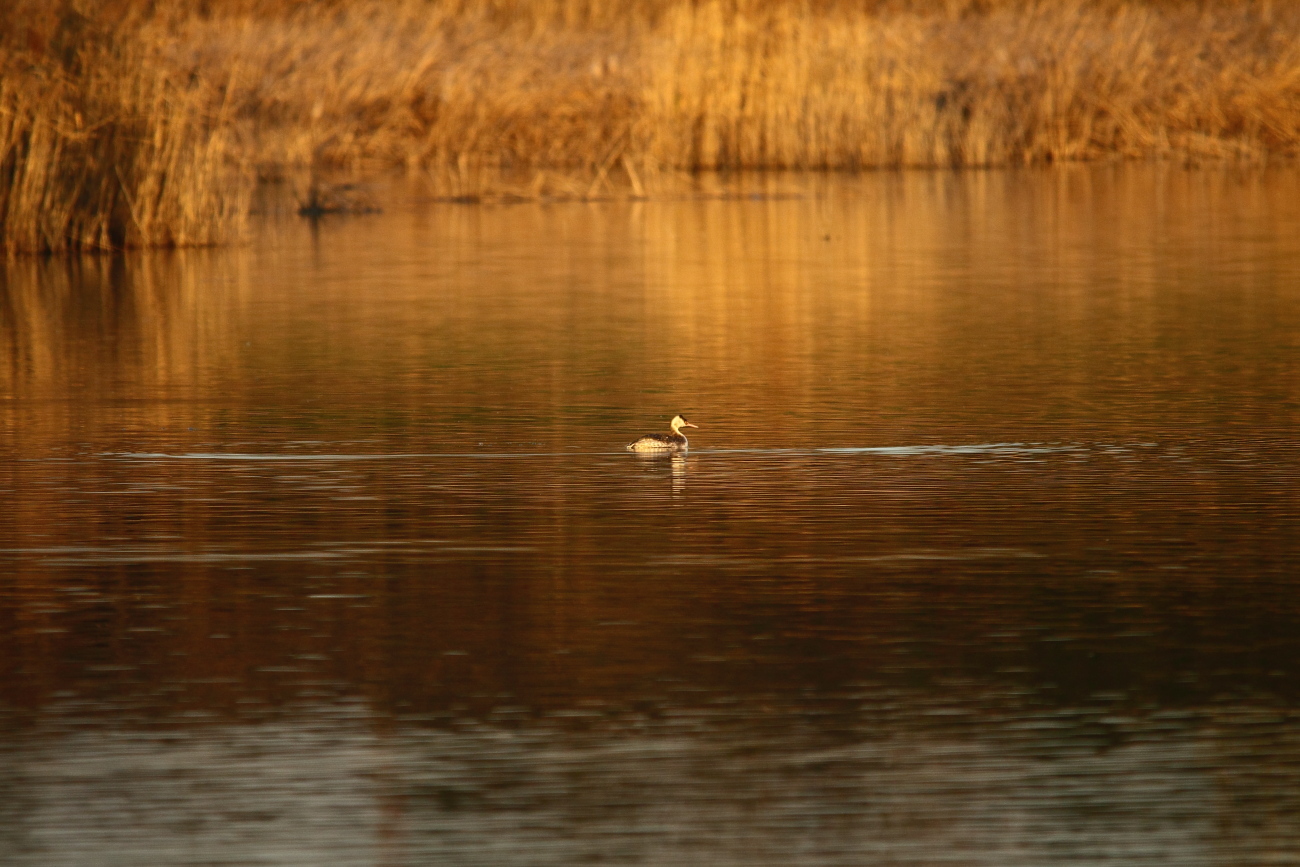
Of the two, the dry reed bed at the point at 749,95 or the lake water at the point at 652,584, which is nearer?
the lake water at the point at 652,584

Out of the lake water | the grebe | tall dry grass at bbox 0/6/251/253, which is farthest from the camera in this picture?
tall dry grass at bbox 0/6/251/253

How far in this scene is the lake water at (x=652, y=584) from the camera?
549cm

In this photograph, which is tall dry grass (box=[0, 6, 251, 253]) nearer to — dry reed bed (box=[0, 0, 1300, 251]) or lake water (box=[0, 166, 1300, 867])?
lake water (box=[0, 166, 1300, 867])

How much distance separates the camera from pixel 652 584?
25.2 feet

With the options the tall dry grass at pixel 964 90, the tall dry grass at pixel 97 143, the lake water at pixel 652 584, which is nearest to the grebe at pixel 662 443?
the lake water at pixel 652 584

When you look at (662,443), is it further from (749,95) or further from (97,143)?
(749,95)

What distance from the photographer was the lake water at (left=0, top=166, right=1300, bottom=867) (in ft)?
18.0

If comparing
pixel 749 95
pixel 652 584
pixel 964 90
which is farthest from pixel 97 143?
pixel 964 90

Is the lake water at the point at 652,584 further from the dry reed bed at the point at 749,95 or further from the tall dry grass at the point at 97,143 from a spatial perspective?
the dry reed bed at the point at 749,95

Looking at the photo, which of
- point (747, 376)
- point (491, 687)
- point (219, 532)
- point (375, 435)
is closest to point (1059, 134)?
point (747, 376)

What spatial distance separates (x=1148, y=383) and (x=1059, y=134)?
61.6 feet

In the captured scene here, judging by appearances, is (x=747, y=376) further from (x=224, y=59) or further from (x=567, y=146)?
(x=224, y=59)

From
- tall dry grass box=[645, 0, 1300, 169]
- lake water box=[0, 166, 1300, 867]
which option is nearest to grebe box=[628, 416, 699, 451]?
lake water box=[0, 166, 1300, 867]

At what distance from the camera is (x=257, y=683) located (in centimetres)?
654
